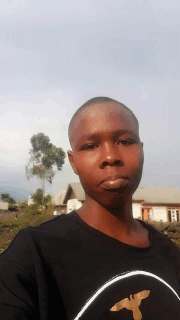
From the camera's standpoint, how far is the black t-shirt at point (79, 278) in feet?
3.42

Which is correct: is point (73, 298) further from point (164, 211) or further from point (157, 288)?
point (164, 211)

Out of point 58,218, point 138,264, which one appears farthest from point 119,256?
point 58,218

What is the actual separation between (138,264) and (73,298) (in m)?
0.36

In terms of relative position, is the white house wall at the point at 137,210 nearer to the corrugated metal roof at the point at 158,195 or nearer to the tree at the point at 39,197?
the corrugated metal roof at the point at 158,195

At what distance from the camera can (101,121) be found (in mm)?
1452

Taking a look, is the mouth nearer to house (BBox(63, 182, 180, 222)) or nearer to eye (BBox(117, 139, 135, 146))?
eye (BBox(117, 139, 135, 146))

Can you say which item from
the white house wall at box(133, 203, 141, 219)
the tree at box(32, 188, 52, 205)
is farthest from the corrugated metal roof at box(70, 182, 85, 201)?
the tree at box(32, 188, 52, 205)

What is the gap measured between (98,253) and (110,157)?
1.47ft

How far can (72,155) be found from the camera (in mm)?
1626

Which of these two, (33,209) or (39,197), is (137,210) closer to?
(33,209)

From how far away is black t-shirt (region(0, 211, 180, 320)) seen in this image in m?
1.04

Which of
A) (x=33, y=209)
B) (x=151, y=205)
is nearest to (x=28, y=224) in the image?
(x=33, y=209)

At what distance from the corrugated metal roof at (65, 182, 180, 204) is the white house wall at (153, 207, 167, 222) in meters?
0.71

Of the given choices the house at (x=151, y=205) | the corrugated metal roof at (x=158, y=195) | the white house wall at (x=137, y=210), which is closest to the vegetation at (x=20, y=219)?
the house at (x=151, y=205)
